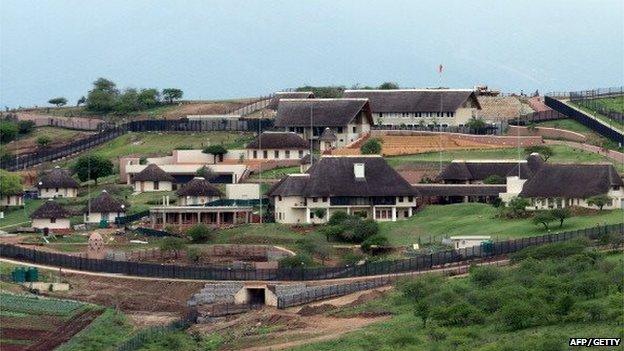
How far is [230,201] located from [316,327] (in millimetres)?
26454

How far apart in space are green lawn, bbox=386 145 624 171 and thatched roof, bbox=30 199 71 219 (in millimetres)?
15683

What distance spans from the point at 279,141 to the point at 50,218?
16.6 metres

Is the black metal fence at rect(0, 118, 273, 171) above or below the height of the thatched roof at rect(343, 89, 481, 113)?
below

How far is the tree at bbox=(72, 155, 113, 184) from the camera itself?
365 ft

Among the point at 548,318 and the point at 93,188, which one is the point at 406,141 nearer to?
the point at 93,188

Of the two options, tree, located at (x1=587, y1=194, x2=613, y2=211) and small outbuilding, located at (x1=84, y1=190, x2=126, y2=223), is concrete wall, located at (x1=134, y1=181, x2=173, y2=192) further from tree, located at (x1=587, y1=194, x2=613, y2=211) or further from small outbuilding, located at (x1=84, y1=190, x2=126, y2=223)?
tree, located at (x1=587, y1=194, x2=613, y2=211)

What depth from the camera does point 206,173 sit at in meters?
108

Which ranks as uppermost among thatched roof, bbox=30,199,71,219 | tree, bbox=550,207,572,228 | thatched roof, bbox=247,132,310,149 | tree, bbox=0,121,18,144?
tree, bbox=0,121,18,144

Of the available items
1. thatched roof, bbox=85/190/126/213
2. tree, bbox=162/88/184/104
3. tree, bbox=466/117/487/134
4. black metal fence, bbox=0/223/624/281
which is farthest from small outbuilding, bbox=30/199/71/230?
tree, bbox=162/88/184/104

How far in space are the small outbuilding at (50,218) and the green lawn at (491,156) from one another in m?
15.7

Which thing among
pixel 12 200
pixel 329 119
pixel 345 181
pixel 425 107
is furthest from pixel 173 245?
pixel 425 107

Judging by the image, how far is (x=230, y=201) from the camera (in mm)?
101625

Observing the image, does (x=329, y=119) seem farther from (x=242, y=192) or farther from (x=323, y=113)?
(x=242, y=192)

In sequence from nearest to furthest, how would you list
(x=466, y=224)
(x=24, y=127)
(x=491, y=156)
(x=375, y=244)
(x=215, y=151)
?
(x=375, y=244) → (x=466, y=224) → (x=491, y=156) → (x=215, y=151) → (x=24, y=127)
